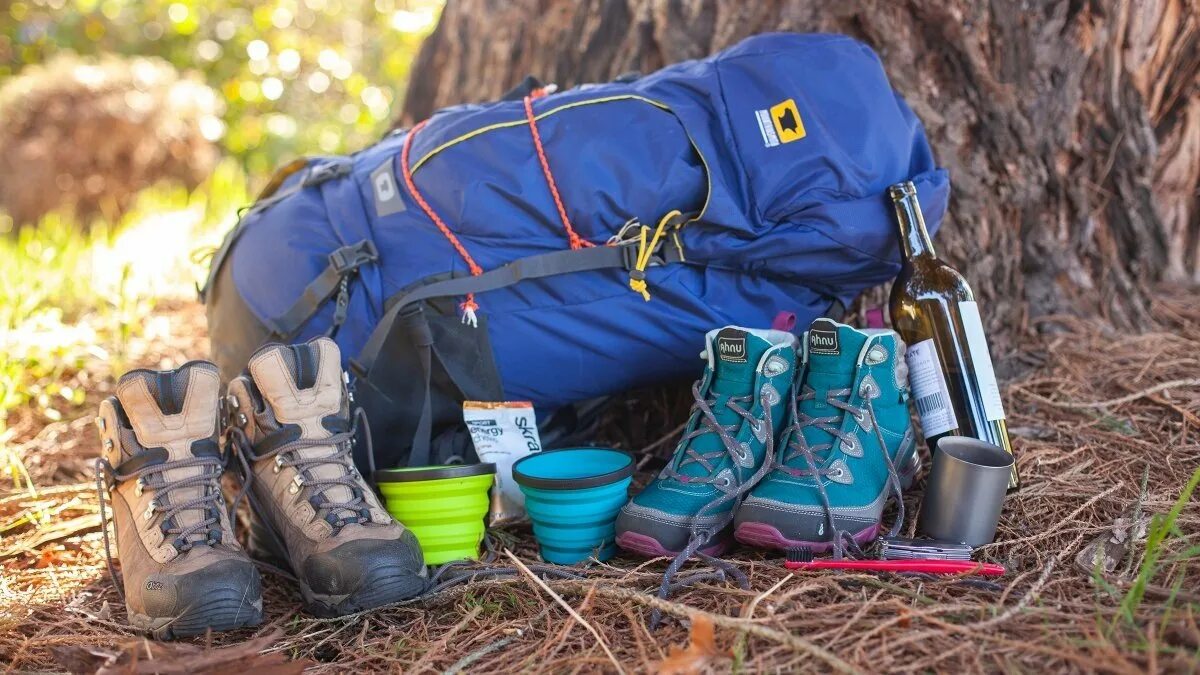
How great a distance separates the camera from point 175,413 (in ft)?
5.53

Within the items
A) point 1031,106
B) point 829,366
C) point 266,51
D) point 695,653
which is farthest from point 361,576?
point 266,51

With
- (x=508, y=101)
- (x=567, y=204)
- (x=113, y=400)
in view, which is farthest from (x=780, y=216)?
(x=113, y=400)

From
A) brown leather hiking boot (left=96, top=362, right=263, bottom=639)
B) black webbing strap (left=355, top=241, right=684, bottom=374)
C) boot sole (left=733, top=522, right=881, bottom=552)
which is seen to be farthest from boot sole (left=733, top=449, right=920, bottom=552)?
brown leather hiking boot (left=96, top=362, right=263, bottom=639)

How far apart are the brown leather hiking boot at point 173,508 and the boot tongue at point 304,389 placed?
9cm

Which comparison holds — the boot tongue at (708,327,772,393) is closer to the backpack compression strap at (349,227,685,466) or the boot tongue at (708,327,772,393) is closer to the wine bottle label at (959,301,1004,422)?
the backpack compression strap at (349,227,685,466)

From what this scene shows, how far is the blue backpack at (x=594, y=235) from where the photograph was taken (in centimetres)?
188

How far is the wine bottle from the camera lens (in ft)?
6.07

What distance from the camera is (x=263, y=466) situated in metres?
1.80

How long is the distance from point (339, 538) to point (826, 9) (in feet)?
5.63

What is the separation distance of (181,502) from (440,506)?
1.52 feet

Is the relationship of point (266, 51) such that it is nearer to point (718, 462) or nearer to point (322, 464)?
point (322, 464)

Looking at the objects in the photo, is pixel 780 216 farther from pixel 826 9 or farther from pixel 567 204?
pixel 826 9

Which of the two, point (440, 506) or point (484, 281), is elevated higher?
point (484, 281)

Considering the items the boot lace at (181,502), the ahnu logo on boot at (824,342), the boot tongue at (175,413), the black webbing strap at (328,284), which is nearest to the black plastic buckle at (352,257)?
the black webbing strap at (328,284)
